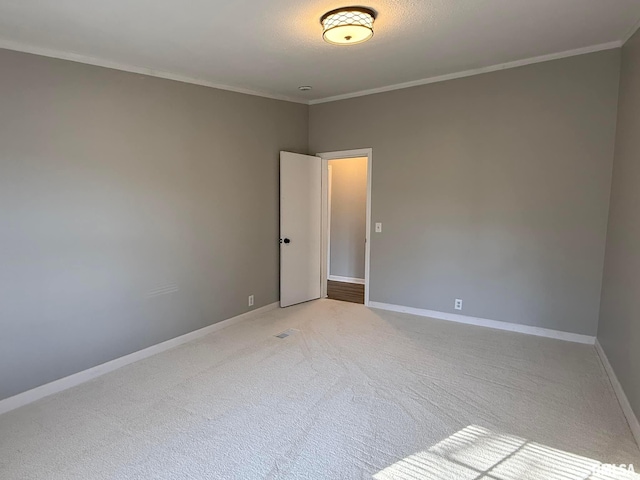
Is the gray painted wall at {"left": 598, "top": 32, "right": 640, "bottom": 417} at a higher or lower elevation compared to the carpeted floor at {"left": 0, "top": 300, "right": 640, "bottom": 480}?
higher

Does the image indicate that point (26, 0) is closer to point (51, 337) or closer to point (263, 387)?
point (51, 337)

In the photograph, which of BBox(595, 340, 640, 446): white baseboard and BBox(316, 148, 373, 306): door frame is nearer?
BBox(595, 340, 640, 446): white baseboard

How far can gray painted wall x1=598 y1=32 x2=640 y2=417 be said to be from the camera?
8.00ft

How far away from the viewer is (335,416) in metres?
2.45

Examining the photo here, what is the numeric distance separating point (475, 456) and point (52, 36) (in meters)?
3.77

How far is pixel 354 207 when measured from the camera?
6500 millimetres

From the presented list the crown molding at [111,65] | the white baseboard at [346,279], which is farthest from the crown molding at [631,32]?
the white baseboard at [346,279]

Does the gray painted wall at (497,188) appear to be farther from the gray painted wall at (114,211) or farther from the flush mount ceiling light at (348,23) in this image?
the flush mount ceiling light at (348,23)

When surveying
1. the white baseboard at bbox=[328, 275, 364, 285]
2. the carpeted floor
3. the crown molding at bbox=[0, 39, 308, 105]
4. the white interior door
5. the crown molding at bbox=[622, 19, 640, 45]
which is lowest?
the carpeted floor

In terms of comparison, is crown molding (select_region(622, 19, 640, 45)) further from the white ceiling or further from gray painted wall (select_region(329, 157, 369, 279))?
gray painted wall (select_region(329, 157, 369, 279))

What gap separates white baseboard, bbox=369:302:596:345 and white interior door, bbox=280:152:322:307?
0.96m

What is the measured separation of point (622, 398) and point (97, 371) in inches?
153

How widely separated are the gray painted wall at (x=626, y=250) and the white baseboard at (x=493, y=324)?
9.7 inches

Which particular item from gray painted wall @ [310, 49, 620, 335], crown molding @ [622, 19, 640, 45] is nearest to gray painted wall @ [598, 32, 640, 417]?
crown molding @ [622, 19, 640, 45]
